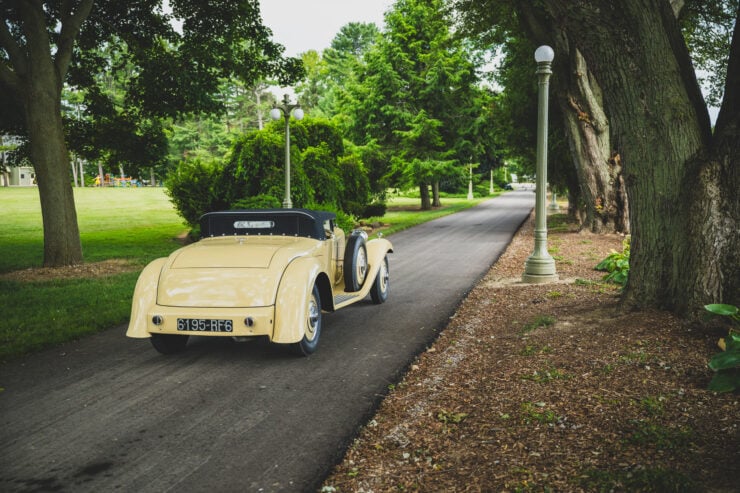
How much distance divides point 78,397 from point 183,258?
5.38 feet

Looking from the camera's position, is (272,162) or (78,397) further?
(272,162)

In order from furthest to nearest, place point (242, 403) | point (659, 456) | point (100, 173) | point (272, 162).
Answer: point (100, 173) < point (272, 162) < point (242, 403) < point (659, 456)

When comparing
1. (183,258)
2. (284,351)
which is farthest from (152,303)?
(284,351)

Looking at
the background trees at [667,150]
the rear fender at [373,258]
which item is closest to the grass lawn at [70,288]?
the rear fender at [373,258]

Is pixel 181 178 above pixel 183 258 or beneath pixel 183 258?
above

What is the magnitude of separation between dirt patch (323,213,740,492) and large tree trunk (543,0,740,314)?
48 centimetres

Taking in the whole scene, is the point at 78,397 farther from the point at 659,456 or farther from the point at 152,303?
the point at 659,456

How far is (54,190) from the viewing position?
1190cm

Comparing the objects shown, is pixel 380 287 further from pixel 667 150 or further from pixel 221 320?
pixel 667 150

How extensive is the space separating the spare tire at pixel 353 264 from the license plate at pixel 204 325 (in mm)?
2216

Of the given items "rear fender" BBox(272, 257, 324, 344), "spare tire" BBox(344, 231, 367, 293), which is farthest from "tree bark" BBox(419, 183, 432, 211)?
"rear fender" BBox(272, 257, 324, 344)

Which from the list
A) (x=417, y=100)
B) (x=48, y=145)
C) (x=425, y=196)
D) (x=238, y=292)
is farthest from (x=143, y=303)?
(x=425, y=196)

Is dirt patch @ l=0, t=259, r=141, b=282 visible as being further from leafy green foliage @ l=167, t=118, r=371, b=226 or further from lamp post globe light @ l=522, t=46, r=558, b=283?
lamp post globe light @ l=522, t=46, r=558, b=283

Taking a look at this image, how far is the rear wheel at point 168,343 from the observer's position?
5809 mm
